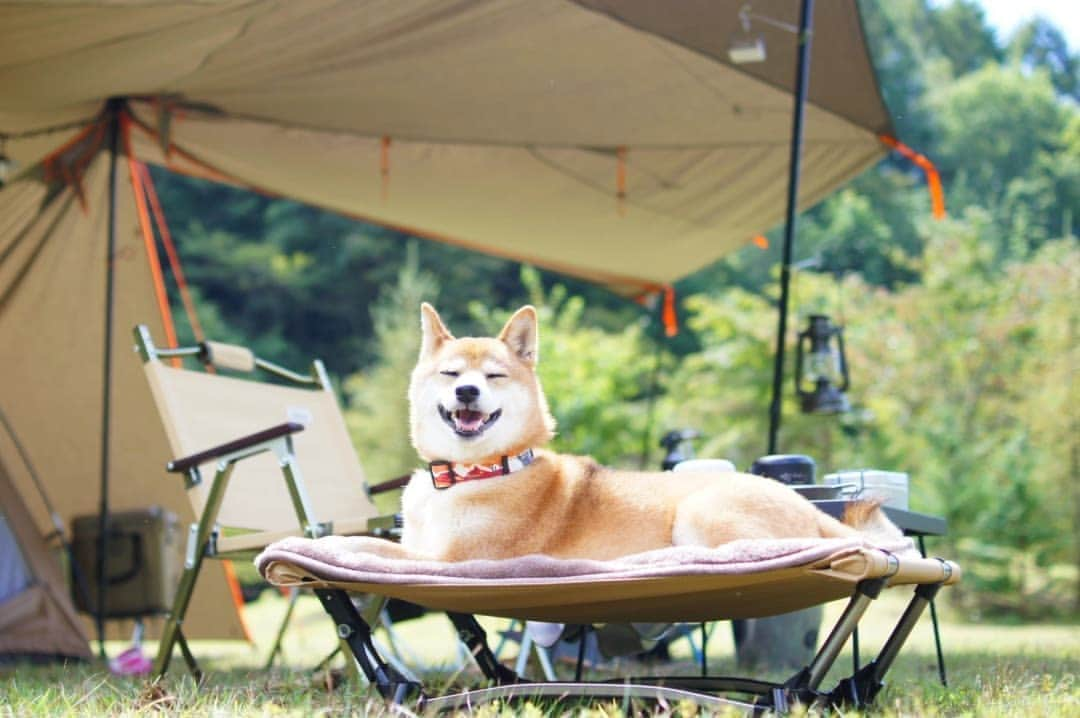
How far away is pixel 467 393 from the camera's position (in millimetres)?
2199

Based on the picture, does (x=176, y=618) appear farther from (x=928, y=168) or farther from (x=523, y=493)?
(x=928, y=168)

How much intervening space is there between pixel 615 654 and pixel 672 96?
2.00m

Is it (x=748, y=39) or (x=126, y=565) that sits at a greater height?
(x=748, y=39)

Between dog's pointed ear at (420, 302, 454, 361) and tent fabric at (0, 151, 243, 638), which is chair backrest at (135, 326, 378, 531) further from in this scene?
tent fabric at (0, 151, 243, 638)

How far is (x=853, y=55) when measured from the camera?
13.6ft

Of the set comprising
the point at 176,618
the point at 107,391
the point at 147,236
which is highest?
the point at 147,236

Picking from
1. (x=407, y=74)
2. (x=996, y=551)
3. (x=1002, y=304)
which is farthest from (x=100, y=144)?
(x=1002, y=304)

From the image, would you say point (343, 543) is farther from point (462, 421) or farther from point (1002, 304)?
point (1002, 304)

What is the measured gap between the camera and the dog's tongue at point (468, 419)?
7.30 feet

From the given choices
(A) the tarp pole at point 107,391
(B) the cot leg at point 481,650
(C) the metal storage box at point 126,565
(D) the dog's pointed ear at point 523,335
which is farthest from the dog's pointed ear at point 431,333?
(C) the metal storage box at point 126,565

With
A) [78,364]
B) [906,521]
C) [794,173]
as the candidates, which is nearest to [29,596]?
[78,364]

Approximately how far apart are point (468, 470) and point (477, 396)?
0.18 meters

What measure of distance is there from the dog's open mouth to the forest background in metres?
2.50

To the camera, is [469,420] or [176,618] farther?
[176,618]
